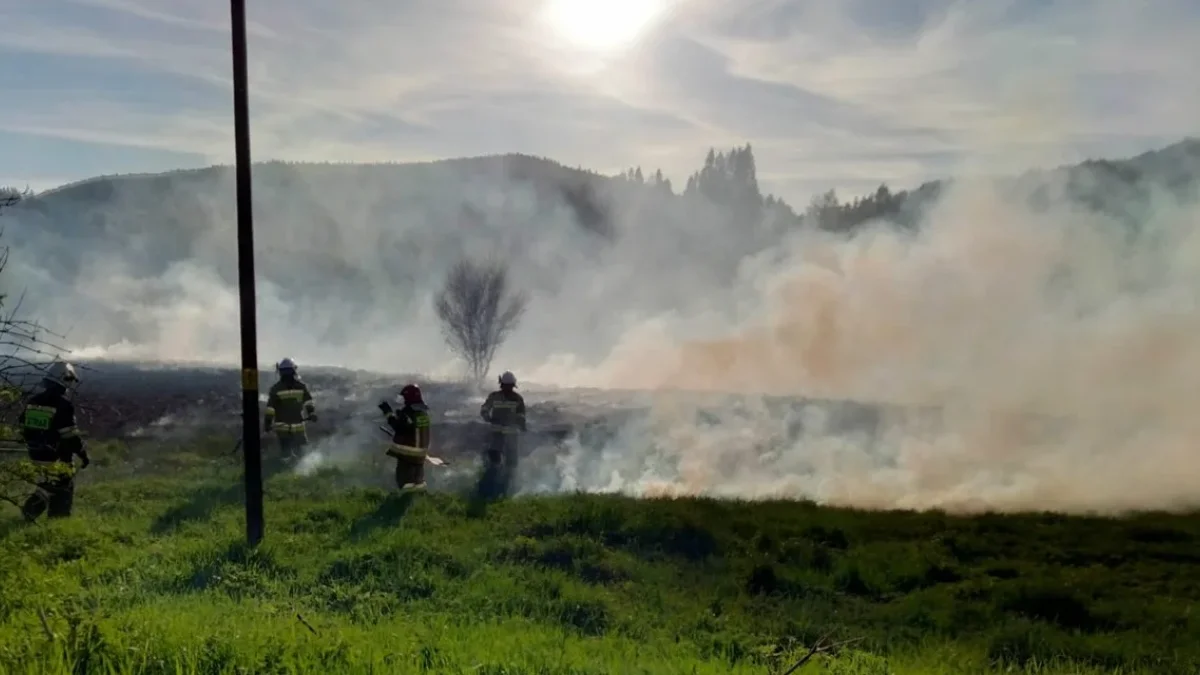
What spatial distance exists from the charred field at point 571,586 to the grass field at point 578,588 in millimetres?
35

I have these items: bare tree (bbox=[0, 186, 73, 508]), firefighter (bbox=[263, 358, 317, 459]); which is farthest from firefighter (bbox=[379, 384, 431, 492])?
bare tree (bbox=[0, 186, 73, 508])

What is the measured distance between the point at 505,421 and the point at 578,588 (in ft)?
25.1

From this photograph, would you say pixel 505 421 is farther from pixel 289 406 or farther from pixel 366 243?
pixel 366 243

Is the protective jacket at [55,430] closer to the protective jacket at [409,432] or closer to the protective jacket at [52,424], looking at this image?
the protective jacket at [52,424]

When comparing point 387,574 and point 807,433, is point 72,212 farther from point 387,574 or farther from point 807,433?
point 387,574

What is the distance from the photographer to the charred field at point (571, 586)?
711 centimetres

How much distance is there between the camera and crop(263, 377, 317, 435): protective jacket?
18188 mm

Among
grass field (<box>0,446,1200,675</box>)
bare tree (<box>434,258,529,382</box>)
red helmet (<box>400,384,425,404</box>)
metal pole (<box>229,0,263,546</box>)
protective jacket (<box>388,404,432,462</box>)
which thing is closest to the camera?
grass field (<box>0,446,1200,675</box>)

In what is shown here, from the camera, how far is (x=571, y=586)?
1030 centimetres

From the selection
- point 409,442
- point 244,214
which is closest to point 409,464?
point 409,442

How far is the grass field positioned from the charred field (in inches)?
1.4

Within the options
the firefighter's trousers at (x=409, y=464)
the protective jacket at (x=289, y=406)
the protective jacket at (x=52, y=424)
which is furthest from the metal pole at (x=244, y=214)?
the protective jacket at (x=289, y=406)

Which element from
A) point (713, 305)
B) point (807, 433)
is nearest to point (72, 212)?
point (713, 305)

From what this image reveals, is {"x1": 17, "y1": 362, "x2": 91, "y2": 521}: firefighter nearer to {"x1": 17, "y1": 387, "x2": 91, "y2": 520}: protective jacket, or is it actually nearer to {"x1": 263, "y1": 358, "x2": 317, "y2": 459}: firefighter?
{"x1": 17, "y1": 387, "x2": 91, "y2": 520}: protective jacket
